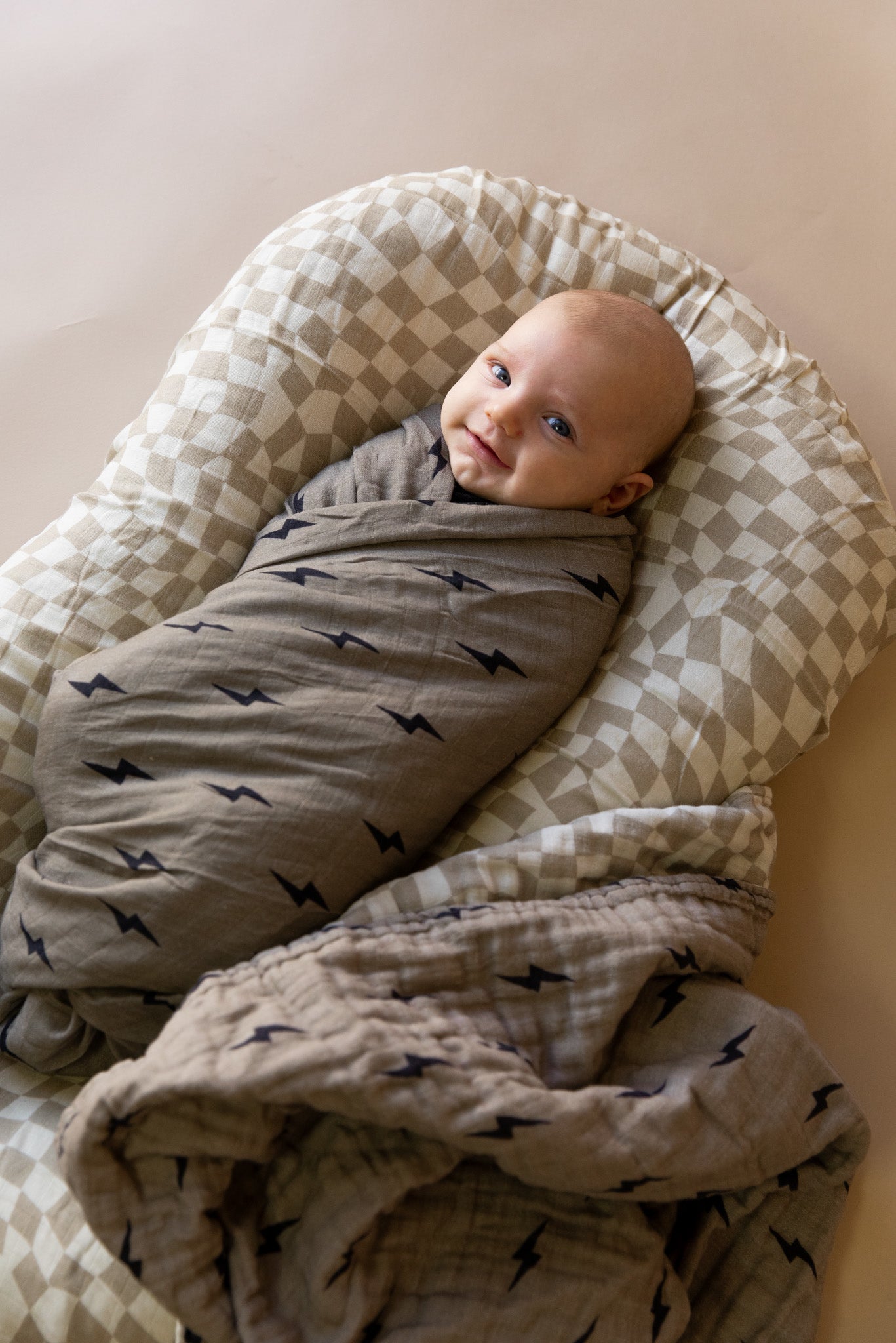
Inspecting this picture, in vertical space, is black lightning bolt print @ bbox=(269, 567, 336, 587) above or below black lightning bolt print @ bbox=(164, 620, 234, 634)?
above

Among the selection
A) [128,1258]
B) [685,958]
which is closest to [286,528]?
[685,958]

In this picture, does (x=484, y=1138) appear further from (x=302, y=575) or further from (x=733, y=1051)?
(x=302, y=575)

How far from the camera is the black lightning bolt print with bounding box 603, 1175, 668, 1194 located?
2.92 feet

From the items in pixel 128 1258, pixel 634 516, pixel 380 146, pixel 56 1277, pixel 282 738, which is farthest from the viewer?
pixel 380 146

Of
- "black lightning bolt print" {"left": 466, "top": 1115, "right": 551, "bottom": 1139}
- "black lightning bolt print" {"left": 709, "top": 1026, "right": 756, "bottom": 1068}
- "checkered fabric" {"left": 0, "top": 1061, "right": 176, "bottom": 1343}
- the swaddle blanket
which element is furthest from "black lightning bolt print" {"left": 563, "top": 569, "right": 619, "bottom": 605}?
"checkered fabric" {"left": 0, "top": 1061, "right": 176, "bottom": 1343}

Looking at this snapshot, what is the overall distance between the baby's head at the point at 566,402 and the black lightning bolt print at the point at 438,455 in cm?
2

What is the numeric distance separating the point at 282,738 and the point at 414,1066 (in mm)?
359

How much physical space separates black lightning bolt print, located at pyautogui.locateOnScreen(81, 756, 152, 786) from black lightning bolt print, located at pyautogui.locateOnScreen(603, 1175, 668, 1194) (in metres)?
0.57

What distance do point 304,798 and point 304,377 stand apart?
52 cm

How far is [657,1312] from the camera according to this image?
3.08 feet

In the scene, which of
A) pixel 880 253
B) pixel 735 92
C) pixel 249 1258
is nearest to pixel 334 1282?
pixel 249 1258

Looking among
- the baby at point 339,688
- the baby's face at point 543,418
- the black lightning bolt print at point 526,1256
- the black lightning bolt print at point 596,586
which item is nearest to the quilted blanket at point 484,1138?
the black lightning bolt print at point 526,1256

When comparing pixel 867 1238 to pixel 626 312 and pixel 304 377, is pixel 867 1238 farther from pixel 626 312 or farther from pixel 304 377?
pixel 304 377

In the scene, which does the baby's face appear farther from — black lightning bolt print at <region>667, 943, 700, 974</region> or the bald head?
black lightning bolt print at <region>667, 943, 700, 974</region>
